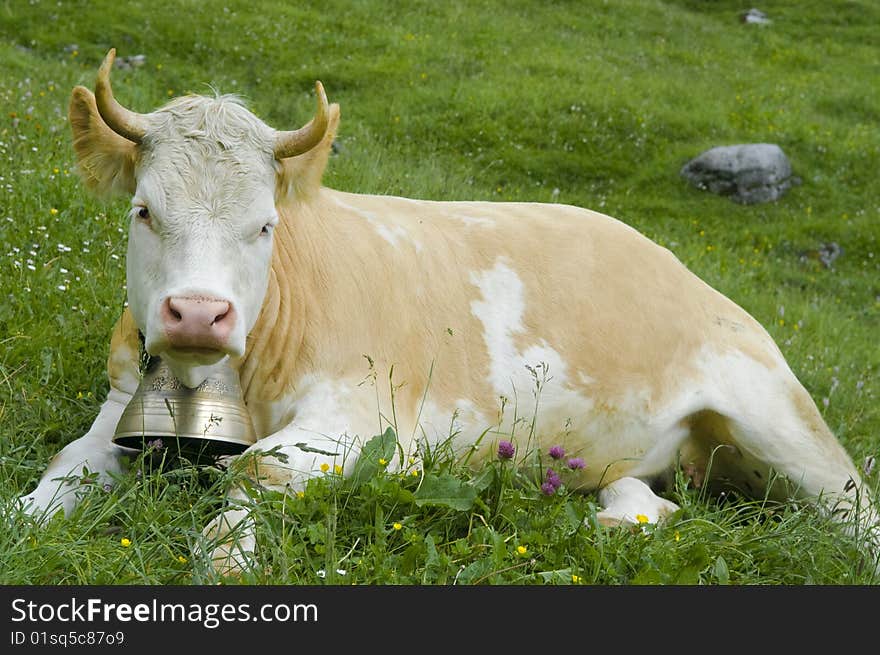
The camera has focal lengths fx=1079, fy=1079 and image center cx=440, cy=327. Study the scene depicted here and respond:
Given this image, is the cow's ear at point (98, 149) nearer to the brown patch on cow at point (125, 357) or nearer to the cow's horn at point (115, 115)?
the cow's horn at point (115, 115)

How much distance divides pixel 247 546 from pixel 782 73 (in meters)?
22.2

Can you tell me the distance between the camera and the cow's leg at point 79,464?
437 centimetres

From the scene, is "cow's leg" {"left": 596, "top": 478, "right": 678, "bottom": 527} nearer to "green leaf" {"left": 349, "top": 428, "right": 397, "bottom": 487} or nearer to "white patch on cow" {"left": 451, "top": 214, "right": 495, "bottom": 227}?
"green leaf" {"left": 349, "top": 428, "right": 397, "bottom": 487}

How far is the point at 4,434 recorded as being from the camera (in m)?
5.01

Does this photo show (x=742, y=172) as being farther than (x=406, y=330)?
Yes

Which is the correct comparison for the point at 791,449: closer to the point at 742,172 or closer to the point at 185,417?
the point at 185,417

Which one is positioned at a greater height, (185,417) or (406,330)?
(406,330)

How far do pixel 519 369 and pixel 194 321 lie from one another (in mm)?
2093

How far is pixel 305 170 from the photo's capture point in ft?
15.6

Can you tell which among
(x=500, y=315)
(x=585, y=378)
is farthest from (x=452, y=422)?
(x=585, y=378)

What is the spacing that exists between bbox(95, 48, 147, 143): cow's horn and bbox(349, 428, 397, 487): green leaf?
1598 mm

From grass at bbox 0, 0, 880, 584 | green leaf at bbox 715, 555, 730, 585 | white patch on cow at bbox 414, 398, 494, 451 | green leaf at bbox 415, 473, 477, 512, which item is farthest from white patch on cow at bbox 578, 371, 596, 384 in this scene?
green leaf at bbox 715, 555, 730, 585

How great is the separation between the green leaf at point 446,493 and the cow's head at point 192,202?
3.00 ft

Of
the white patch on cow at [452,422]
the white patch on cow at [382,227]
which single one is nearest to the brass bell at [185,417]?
the white patch on cow at [452,422]
